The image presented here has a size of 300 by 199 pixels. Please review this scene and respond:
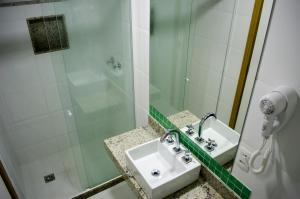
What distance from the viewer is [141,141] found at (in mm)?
1900

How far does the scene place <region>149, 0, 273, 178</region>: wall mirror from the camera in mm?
1106

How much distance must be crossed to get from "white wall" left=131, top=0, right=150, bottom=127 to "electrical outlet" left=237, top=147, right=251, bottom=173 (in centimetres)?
94

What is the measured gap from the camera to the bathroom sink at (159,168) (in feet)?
4.60

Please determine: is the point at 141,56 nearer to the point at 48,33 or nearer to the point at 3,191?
the point at 48,33

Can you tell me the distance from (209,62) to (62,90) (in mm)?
1329

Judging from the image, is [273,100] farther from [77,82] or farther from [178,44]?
[77,82]

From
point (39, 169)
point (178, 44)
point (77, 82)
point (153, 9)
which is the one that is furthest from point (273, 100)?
point (39, 169)

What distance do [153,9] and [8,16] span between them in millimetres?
1244

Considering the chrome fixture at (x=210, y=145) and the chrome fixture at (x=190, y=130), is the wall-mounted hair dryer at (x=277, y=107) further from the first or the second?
the chrome fixture at (x=190, y=130)

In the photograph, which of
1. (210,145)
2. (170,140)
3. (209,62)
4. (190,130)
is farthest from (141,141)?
(209,62)

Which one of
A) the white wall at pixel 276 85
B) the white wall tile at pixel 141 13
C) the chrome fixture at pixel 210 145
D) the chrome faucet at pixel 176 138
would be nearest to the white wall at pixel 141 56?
the white wall tile at pixel 141 13

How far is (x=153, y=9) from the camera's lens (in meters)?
1.67

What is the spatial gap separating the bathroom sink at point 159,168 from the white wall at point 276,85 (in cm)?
43

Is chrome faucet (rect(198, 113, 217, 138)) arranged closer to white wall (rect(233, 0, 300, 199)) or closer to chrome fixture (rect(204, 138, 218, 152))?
Result: chrome fixture (rect(204, 138, 218, 152))
